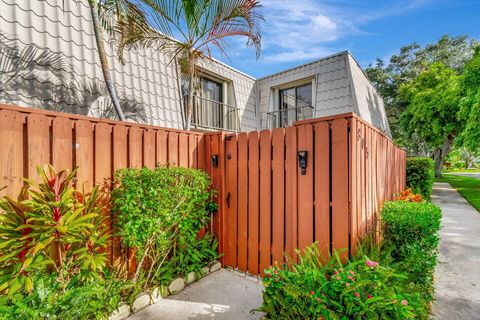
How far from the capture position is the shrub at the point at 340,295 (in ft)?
5.70

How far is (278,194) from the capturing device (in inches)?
122

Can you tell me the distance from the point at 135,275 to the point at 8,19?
4.20 m

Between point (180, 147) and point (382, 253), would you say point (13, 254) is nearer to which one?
point (180, 147)

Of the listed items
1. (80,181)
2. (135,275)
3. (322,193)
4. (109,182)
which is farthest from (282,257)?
(80,181)

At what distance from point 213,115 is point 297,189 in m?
6.77

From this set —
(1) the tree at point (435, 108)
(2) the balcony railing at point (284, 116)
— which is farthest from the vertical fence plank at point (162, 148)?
(1) the tree at point (435, 108)

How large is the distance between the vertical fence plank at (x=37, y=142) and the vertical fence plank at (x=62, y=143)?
0.05 metres

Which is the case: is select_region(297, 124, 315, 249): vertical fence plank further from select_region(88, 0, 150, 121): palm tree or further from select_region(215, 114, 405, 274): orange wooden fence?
select_region(88, 0, 150, 121): palm tree

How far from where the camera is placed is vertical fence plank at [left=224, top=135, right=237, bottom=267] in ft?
11.6

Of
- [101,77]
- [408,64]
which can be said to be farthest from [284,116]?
[408,64]

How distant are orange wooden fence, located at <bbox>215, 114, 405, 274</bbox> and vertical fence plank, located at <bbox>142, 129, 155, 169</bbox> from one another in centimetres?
103

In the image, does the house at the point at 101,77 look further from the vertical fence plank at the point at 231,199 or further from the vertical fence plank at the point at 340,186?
the vertical fence plank at the point at 340,186

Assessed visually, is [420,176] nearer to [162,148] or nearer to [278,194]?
[278,194]


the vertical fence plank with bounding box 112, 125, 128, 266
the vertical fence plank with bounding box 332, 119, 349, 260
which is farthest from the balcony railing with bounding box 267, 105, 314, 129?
the vertical fence plank with bounding box 112, 125, 128, 266
